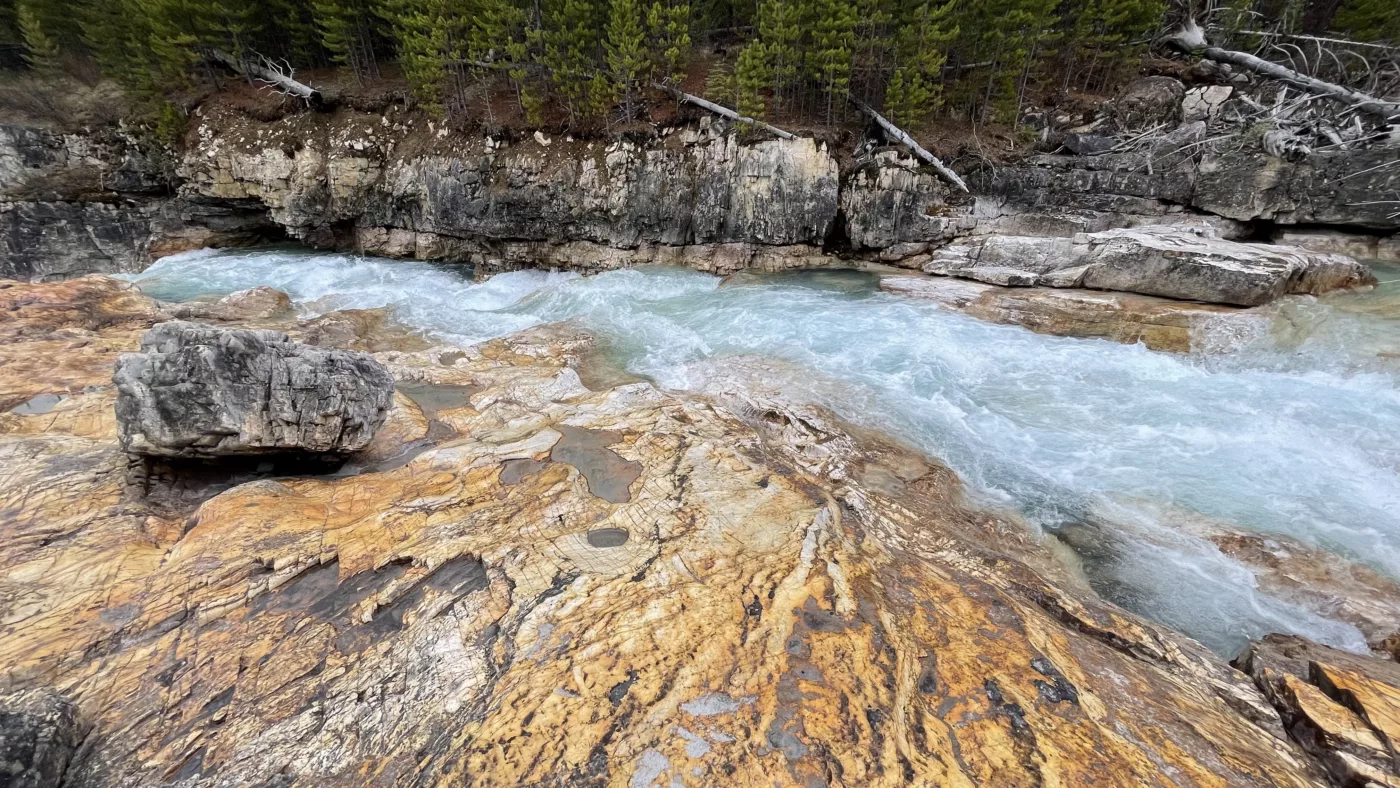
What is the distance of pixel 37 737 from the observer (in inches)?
143

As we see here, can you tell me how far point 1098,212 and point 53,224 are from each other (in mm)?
43271

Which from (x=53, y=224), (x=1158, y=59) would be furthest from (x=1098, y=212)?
(x=53, y=224)

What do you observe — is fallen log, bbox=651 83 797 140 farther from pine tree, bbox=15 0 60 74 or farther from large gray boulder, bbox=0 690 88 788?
pine tree, bbox=15 0 60 74

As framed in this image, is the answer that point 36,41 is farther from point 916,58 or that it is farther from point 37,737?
point 916,58

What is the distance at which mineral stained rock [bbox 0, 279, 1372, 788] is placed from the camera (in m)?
3.78

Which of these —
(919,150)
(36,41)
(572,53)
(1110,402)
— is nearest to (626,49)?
(572,53)

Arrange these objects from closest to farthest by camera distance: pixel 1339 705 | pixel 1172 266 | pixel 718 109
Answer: pixel 1339 705
pixel 1172 266
pixel 718 109

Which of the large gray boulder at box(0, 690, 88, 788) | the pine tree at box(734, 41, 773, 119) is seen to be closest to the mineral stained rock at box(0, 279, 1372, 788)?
the large gray boulder at box(0, 690, 88, 788)

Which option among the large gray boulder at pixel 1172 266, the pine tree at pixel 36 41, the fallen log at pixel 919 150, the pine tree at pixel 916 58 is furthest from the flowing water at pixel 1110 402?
the pine tree at pixel 36 41

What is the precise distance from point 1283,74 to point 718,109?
21.5 meters

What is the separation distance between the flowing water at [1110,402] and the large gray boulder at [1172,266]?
810 mm

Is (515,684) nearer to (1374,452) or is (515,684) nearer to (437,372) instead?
(437,372)

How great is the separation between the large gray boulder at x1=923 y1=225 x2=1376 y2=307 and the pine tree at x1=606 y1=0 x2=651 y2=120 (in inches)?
630

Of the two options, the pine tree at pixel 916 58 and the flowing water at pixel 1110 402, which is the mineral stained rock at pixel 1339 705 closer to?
the flowing water at pixel 1110 402
